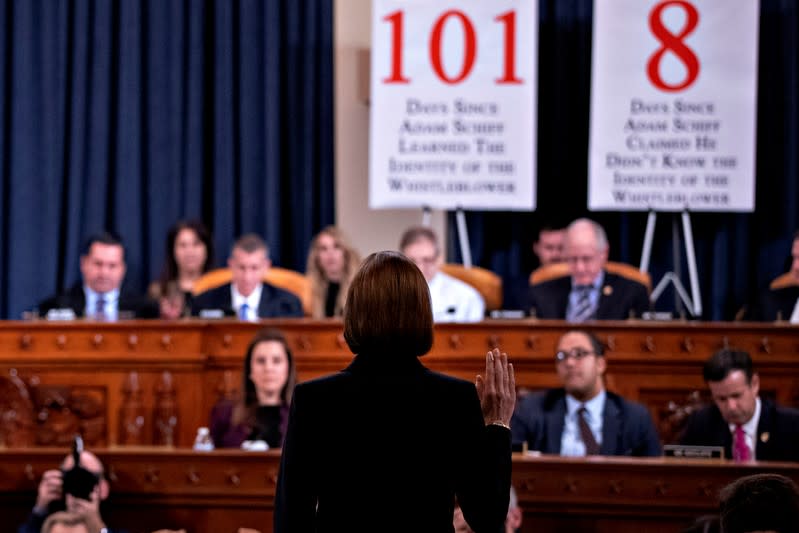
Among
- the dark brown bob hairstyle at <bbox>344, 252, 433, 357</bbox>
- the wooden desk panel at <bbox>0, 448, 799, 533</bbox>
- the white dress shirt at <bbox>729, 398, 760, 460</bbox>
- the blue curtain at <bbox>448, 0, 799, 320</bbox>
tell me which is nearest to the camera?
the dark brown bob hairstyle at <bbox>344, 252, 433, 357</bbox>

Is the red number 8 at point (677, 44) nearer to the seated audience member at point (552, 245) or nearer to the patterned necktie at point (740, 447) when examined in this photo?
the seated audience member at point (552, 245)

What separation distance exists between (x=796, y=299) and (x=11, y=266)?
5.04 m

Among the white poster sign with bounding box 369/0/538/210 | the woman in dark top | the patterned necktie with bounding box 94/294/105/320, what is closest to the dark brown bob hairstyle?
the woman in dark top

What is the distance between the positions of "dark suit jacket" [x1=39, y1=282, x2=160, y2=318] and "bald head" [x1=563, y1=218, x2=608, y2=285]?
2.15 meters

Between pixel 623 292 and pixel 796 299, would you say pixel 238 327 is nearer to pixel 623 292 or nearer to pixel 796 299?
pixel 623 292

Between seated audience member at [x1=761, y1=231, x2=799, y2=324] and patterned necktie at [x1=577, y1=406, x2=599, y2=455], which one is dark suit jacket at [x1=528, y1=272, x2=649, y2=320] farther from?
patterned necktie at [x1=577, y1=406, x2=599, y2=455]

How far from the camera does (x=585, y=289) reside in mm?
7145

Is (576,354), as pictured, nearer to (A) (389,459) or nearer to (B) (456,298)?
(B) (456,298)

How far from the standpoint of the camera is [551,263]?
8172mm

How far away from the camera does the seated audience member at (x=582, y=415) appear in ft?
18.2

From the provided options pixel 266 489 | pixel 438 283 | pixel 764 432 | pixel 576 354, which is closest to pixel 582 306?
pixel 438 283

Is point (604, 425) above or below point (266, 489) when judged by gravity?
above

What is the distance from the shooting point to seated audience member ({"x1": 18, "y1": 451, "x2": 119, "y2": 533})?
15.5 ft

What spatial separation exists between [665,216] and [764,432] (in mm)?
3750
